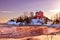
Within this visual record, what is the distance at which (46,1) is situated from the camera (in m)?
1.71

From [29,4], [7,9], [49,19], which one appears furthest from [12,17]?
[49,19]

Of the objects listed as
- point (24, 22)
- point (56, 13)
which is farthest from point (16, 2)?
point (56, 13)

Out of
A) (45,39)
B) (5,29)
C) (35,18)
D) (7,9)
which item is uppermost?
(7,9)

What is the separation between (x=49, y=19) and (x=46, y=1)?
227 millimetres

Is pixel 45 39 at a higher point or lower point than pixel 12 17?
lower

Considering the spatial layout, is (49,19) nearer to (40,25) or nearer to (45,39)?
(40,25)

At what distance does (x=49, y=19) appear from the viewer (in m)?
1.69

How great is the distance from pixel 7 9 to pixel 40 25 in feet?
1.46

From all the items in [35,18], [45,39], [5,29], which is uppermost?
[35,18]

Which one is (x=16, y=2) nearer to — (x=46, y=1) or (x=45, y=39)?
(x=46, y=1)

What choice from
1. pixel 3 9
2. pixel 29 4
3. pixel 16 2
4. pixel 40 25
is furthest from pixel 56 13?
pixel 3 9

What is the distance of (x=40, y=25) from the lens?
5.54 feet

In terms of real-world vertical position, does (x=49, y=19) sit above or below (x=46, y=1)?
below

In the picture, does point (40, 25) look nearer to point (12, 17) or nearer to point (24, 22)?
point (24, 22)
